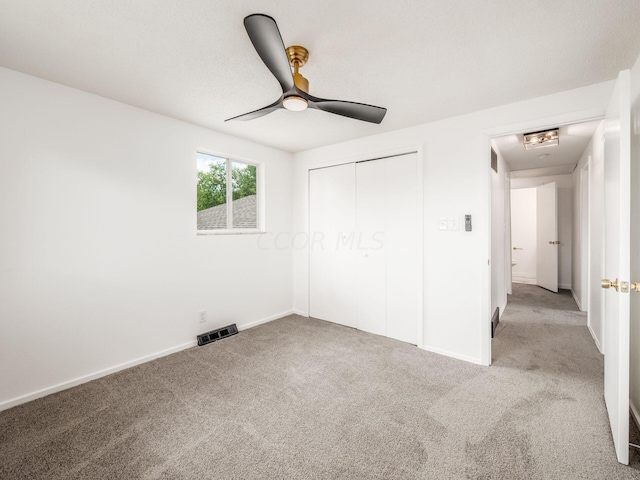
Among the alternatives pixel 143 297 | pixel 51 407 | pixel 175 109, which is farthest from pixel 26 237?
pixel 175 109

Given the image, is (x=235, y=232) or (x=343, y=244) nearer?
(x=235, y=232)

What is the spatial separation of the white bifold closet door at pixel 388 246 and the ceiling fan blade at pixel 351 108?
1276 millimetres

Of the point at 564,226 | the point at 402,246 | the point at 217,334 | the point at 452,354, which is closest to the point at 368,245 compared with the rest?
the point at 402,246

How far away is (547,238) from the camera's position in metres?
5.88

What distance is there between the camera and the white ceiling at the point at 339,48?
1491 millimetres

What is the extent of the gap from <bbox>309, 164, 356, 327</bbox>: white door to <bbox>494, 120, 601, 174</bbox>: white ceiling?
71.2 inches

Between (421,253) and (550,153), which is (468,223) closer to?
(421,253)

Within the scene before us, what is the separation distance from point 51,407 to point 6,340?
56 cm

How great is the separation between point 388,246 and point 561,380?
6.03ft

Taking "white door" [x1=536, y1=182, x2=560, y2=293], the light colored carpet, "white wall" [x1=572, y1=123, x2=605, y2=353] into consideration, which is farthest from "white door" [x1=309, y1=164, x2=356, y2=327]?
"white door" [x1=536, y1=182, x2=560, y2=293]

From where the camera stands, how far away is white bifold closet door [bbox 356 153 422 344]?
125 inches

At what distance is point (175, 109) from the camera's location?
272 cm

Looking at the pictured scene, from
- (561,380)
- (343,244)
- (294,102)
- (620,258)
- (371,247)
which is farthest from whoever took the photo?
(343,244)

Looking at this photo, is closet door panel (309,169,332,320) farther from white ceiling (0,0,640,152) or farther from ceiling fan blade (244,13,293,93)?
ceiling fan blade (244,13,293,93)
